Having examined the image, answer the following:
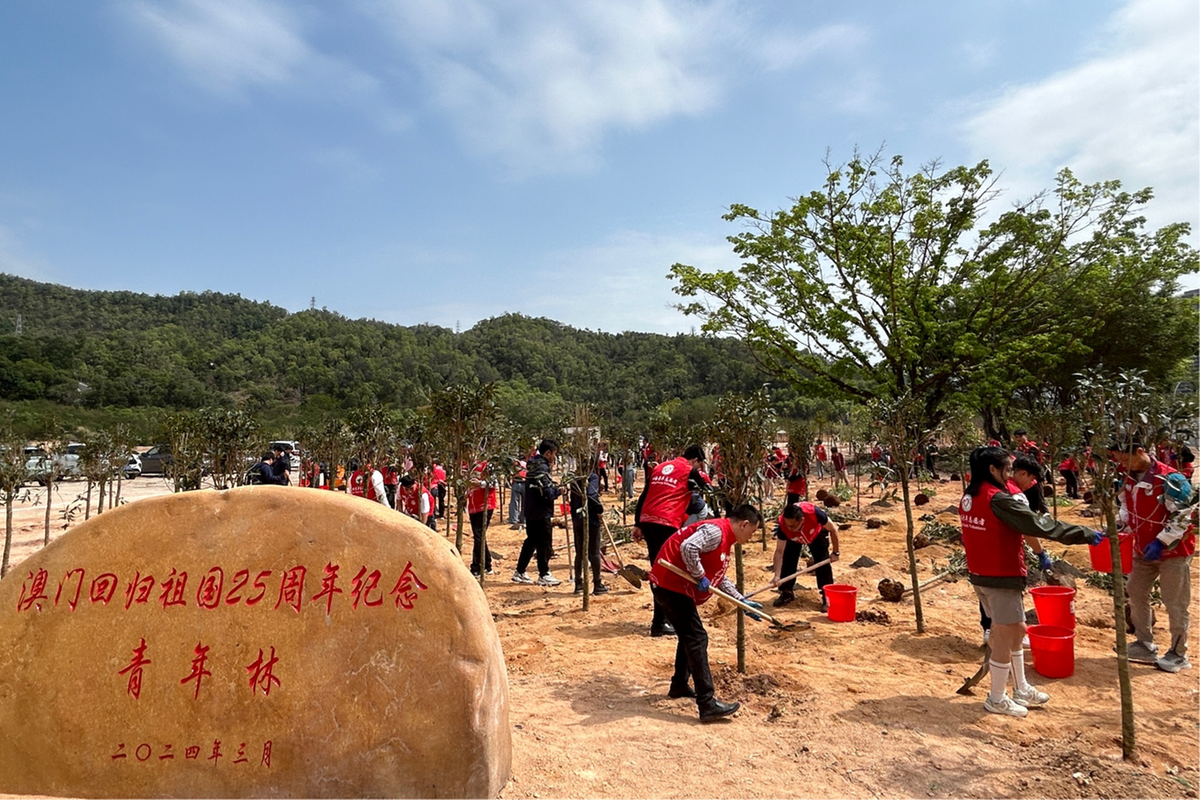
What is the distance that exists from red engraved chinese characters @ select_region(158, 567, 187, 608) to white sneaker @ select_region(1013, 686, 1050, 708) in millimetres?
5667

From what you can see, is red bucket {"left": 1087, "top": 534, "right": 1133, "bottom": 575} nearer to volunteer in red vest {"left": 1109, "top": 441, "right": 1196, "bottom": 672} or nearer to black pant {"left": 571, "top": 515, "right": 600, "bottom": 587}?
volunteer in red vest {"left": 1109, "top": 441, "right": 1196, "bottom": 672}

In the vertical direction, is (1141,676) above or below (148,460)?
below

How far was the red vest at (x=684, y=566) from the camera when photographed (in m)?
5.04

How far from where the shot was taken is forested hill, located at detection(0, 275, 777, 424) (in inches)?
2402

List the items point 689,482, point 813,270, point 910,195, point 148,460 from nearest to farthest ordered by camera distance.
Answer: point 689,482 → point 910,195 → point 813,270 → point 148,460

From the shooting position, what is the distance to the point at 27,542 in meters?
15.6

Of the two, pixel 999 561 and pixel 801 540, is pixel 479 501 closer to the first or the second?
pixel 801 540

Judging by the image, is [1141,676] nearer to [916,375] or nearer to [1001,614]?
[1001,614]

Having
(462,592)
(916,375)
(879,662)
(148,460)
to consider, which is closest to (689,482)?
(879,662)

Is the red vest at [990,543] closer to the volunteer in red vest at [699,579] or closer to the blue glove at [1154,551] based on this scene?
the volunteer in red vest at [699,579]

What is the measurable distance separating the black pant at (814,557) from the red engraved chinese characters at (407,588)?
5491 millimetres

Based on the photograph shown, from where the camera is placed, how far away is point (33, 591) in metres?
4.12

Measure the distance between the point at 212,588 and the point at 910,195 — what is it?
19.0 metres

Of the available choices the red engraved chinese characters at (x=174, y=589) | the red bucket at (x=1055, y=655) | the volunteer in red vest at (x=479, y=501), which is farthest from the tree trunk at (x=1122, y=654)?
the volunteer in red vest at (x=479, y=501)
